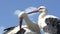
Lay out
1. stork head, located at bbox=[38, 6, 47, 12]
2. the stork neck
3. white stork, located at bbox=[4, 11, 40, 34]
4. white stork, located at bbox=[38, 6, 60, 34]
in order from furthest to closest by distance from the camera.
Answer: stork head, located at bbox=[38, 6, 47, 12] < the stork neck < white stork, located at bbox=[4, 11, 40, 34] < white stork, located at bbox=[38, 6, 60, 34]

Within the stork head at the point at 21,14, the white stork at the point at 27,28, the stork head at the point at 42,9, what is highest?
the stork head at the point at 42,9

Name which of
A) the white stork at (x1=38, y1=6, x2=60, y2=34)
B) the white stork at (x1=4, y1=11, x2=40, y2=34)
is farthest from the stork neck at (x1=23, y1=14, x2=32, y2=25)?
the white stork at (x1=38, y1=6, x2=60, y2=34)

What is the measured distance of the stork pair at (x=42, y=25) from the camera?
31.7ft

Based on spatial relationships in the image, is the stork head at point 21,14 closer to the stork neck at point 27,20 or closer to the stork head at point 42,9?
the stork neck at point 27,20

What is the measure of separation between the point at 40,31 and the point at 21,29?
0.49m

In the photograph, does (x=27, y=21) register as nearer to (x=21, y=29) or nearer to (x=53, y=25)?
(x=21, y=29)

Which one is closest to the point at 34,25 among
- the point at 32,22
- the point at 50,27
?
the point at 32,22

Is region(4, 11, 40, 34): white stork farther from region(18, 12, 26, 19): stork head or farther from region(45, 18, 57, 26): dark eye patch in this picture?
region(45, 18, 57, 26): dark eye patch

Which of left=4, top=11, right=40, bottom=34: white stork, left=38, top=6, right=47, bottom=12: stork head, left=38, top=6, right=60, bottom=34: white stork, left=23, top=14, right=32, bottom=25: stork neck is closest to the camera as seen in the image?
left=38, top=6, right=60, bottom=34: white stork

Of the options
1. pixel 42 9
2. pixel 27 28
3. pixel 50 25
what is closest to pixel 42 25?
pixel 50 25

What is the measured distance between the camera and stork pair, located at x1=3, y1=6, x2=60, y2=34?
966 cm

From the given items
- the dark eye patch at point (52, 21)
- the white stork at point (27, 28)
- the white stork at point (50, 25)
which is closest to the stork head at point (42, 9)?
the white stork at point (27, 28)

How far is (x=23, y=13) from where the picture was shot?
10531 mm

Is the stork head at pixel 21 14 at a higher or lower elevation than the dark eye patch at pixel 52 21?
higher
